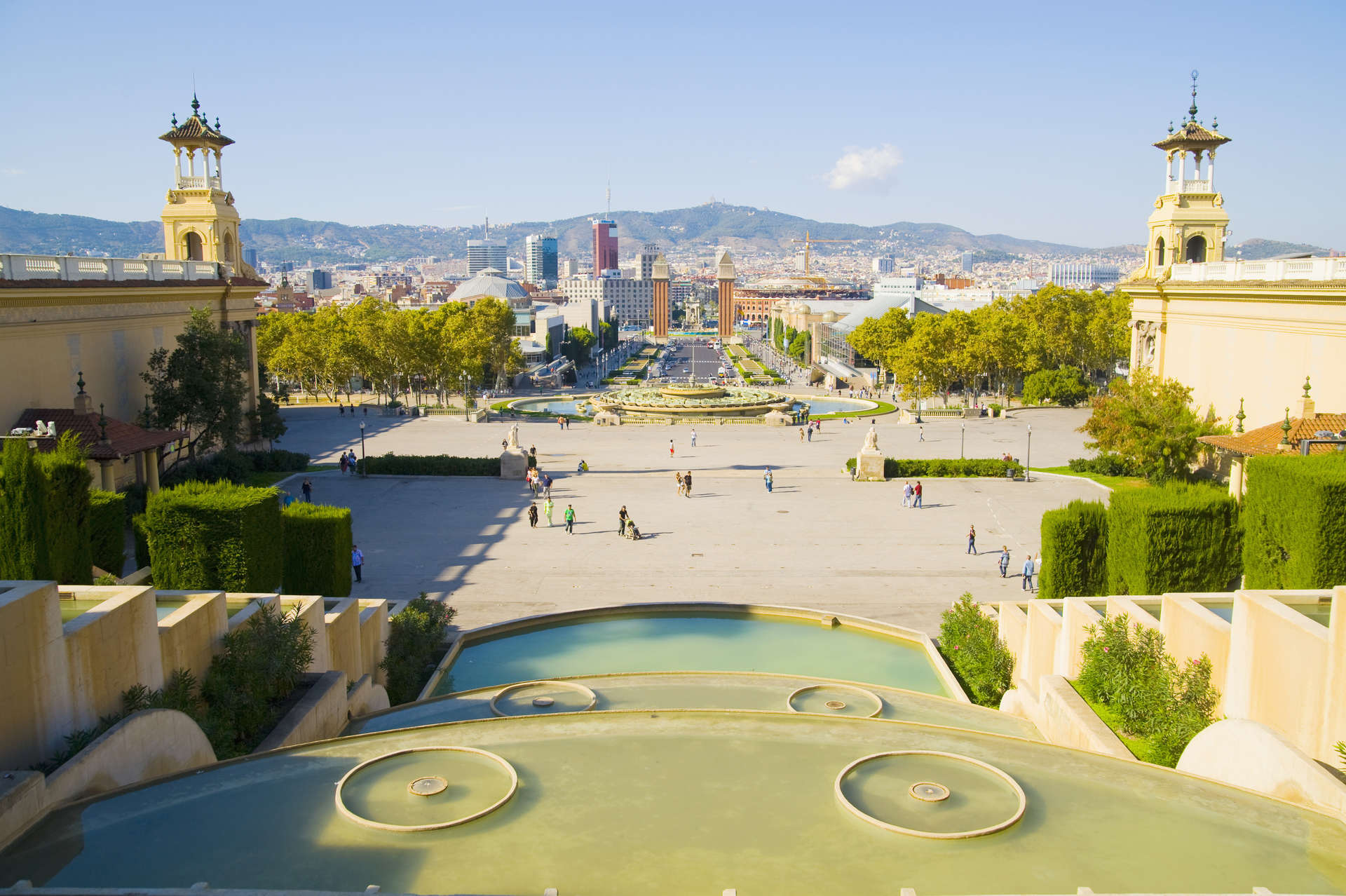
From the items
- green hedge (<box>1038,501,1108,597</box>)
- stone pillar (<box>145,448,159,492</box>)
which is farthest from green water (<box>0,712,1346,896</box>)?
stone pillar (<box>145,448,159,492</box>)

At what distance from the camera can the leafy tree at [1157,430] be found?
3631 centimetres

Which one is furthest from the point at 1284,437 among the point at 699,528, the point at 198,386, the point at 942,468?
the point at 198,386

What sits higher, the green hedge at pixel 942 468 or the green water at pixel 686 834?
the green water at pixel 686 834

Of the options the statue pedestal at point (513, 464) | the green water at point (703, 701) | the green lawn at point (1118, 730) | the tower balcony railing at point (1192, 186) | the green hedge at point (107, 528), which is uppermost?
the tower balcony railing at point (1192, 186)

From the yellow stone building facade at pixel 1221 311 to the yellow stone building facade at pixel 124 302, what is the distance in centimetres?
3917

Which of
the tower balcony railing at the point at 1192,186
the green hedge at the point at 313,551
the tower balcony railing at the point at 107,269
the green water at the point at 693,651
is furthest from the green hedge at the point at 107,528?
the tower balcony railing at the point at 1192,186

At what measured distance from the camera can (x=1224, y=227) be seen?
4709cm

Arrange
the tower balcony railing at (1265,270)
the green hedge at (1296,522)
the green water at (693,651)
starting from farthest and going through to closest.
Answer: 1. the tower balcony railing at (1265,270)
2. the green water at (693,651)
3. the green hedge at (1296,522)

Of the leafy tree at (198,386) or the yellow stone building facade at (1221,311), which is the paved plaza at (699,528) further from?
the yellow stone building facade at (1221,311)

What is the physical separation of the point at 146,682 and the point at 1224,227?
4929 centimetres

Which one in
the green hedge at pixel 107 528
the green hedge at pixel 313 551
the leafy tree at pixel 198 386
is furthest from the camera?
the leafy tree at pixel 198 386

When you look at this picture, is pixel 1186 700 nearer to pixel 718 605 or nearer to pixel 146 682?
pixel 718 605

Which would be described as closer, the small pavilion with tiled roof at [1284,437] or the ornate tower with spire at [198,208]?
the small pavilion with tiled roof at [1284,437]

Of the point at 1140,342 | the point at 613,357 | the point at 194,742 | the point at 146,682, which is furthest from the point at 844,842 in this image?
the point at 613,357
